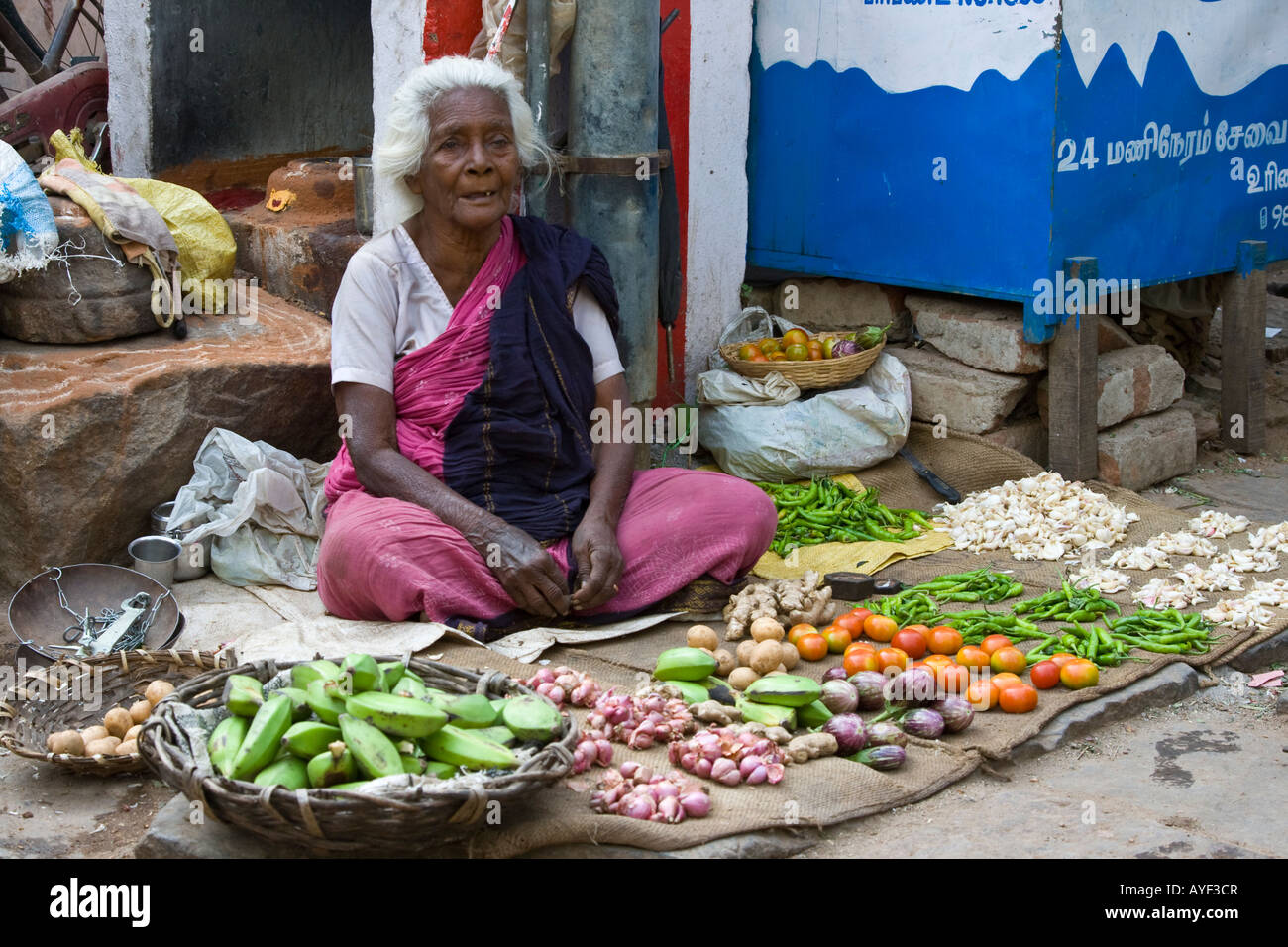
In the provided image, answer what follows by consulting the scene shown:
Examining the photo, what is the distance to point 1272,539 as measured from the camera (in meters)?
4.86

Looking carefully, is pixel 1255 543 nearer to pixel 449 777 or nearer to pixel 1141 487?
pixel 1141 487

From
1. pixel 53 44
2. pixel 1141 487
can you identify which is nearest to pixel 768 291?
pixel 1141 487

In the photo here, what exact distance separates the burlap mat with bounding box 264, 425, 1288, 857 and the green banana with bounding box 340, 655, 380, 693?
0.39 m

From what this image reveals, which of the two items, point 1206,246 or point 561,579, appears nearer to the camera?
point 561,579

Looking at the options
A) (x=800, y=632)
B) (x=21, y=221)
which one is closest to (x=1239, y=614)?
(x=800, y=632)

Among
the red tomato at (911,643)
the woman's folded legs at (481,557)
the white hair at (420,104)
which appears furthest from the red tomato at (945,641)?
the white hair at (420,104)

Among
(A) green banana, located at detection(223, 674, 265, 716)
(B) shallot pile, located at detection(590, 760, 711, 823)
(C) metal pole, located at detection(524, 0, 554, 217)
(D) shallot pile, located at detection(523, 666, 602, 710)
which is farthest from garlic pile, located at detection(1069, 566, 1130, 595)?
(A) green banana, located at detection(223, 674, 265, 716)

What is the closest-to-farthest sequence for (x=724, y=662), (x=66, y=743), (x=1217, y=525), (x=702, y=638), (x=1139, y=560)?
1. (x=66, y=743)
2. (x=724, y=662)
3. (x=702, y=638)
4. (x=1139, y=560)
5. (x=1217, y=525)

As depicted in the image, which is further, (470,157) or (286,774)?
(470,157)

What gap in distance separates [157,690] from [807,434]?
2799 mm

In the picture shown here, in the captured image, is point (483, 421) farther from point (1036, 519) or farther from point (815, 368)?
point (1036, 519)

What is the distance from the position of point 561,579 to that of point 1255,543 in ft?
8.35

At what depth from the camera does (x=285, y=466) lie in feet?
15.8

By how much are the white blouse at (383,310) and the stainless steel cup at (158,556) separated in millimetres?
876
